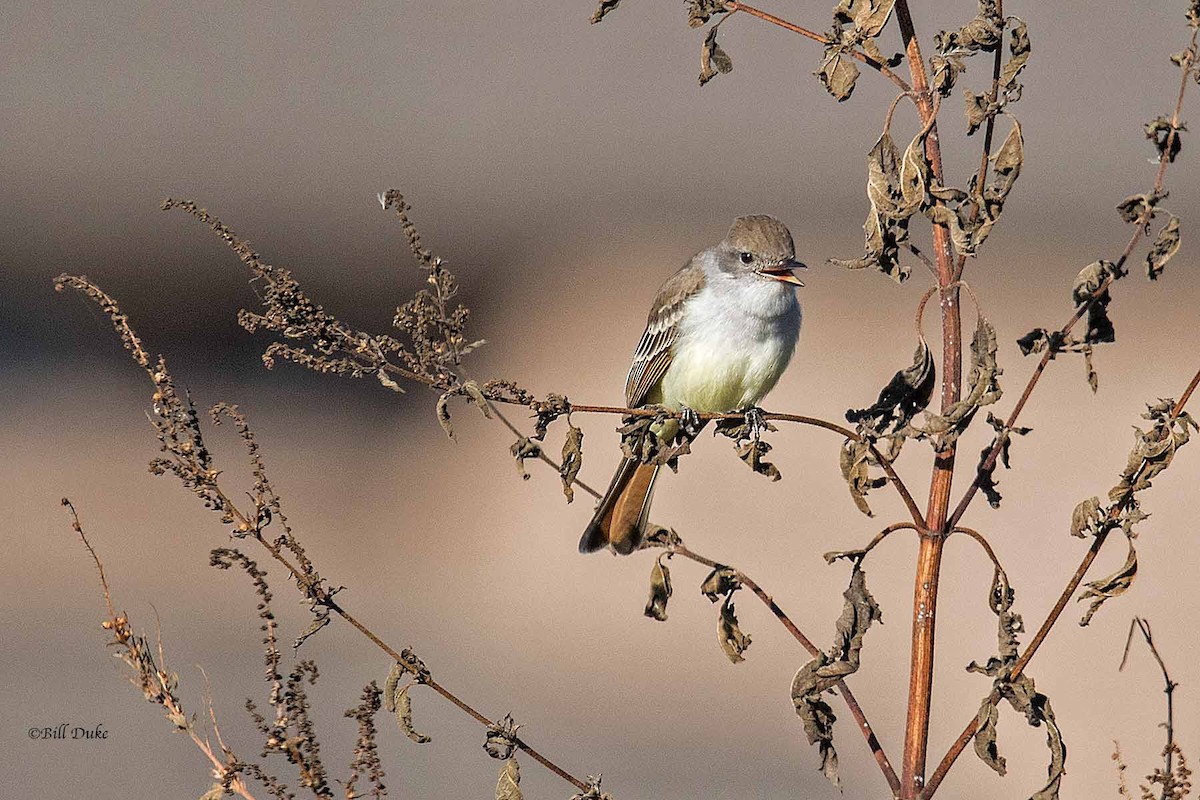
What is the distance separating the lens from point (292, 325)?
2.00 m

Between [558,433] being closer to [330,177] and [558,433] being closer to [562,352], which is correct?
[562,352]

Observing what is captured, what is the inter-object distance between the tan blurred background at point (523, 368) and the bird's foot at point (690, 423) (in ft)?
12.4

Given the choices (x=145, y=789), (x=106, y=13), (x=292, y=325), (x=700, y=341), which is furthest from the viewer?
(x=106, y=13)

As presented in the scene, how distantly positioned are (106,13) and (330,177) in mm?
2924

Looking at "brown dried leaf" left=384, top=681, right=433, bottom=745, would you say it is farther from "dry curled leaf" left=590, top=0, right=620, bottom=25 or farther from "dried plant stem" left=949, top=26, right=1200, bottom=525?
"dry curled leaf" left=590, top=0, right=620, bottom=25

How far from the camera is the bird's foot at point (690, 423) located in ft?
8.42

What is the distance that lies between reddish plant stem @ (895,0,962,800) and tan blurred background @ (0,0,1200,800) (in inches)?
178

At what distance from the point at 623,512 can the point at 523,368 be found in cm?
766

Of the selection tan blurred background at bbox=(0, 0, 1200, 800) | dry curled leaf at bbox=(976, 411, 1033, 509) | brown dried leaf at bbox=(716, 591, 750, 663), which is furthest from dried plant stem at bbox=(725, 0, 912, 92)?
tan blurred background at bbox=(0, 0, 1200, 800)

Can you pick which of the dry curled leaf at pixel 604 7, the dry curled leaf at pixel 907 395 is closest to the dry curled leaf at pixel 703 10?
the dry curled leaf at pixel 604 7

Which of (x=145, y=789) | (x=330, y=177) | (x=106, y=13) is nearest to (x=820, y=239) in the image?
(x=330, y=177)

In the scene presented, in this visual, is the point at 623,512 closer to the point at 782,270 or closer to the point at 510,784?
the point at 782,270

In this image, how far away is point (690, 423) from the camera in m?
2.87

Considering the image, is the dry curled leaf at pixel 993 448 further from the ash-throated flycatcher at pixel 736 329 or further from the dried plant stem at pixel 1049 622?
the ash-throated flycatcher at pixel 736 329
